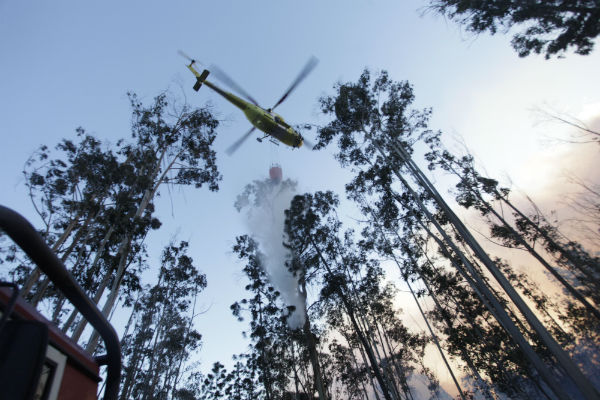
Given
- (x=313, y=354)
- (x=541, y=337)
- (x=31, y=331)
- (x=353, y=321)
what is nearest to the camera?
(x=31, y=331)

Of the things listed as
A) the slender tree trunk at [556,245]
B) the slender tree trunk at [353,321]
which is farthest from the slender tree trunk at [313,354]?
the slender tree trunk at [556,245]

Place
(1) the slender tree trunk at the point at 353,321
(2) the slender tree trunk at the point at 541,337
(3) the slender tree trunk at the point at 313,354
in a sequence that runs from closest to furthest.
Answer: (2) the slender tree trunk at the point at 541,337
(1) the slender tree trunk at the point at 353,321
(3) the slender tree trunk at the point at 313,354

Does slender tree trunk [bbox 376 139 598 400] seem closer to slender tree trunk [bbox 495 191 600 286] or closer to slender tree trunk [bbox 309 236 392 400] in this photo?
slender tree trunk [bbox 309 236 392 400]

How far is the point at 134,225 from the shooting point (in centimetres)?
924

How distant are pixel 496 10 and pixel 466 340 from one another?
58.5ft

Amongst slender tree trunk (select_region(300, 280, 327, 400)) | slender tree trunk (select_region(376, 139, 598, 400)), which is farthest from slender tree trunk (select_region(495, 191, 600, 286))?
slender tree trunk (select_region(300, 280, 327, 400))

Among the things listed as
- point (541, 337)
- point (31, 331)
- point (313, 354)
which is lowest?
point (541, 337)

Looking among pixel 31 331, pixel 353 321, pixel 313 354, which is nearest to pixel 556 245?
pixel 353 321

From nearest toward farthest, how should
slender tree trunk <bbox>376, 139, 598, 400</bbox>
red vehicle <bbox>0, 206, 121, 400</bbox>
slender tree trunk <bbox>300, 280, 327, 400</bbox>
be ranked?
1. red vehicle <bbox>0, 206, 121, 400</bbox>
2. slender tree trunk <bbox>376, 139, 598, 400</bbox>
3. slender tree trunk <bbox>300, 280, 327, 400</bbox>

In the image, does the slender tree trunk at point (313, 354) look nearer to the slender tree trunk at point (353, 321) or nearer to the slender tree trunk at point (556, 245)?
the slender tree trunk at point (353, 321)

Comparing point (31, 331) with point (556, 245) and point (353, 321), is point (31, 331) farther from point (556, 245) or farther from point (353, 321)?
point (556, 245)

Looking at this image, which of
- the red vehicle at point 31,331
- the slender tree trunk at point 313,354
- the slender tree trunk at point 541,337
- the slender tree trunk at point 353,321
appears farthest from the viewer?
the slender tree trunk at point 313,354

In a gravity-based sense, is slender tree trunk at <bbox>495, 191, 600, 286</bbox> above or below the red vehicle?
above

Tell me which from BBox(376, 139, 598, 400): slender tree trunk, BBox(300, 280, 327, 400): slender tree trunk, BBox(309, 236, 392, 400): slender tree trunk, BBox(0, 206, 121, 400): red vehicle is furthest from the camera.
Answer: BBox(300, 280, 327, 400): slender tree trunk
